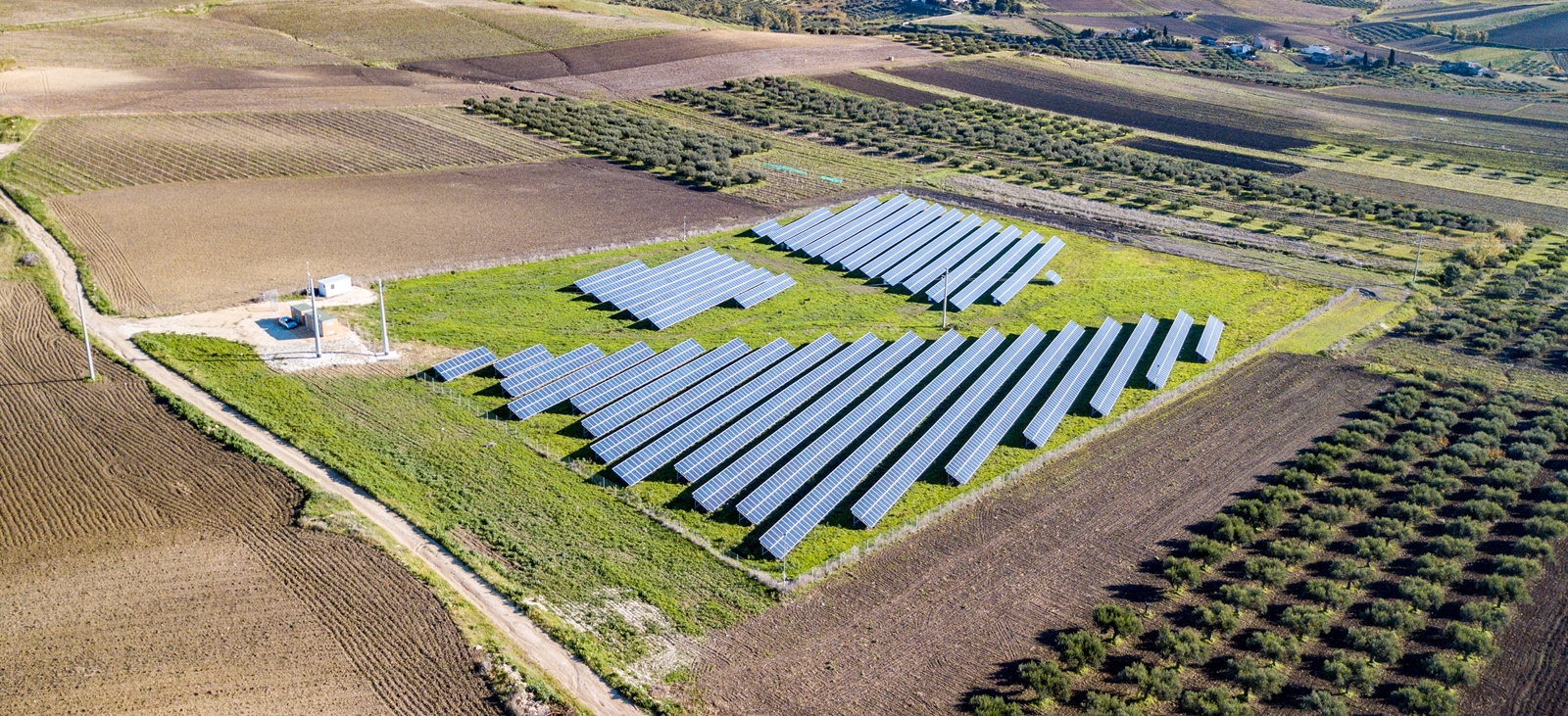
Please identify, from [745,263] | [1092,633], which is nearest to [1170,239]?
[745,263]

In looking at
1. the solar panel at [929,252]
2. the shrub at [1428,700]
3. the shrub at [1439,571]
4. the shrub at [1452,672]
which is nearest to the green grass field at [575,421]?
the solar panel at [929,252]

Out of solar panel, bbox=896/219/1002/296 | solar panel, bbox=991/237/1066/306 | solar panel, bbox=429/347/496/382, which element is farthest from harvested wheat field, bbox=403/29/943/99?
solar panel, bbox=429/347/496/382

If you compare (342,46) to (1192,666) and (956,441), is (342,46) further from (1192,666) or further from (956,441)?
(1192,666)

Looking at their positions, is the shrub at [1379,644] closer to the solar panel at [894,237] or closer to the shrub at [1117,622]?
the shrub at [1117,622]

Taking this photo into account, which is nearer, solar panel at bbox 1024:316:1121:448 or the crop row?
the crop row

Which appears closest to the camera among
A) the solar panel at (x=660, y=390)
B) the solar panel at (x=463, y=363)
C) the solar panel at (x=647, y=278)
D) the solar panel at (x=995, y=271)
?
the solar panel at (x=660, y=390)

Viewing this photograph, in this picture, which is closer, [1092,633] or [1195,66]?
[1092,633]

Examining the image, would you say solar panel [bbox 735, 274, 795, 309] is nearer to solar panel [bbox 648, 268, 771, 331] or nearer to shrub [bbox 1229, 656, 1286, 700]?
solar panel [bbox 648, 268, 771, 331]
